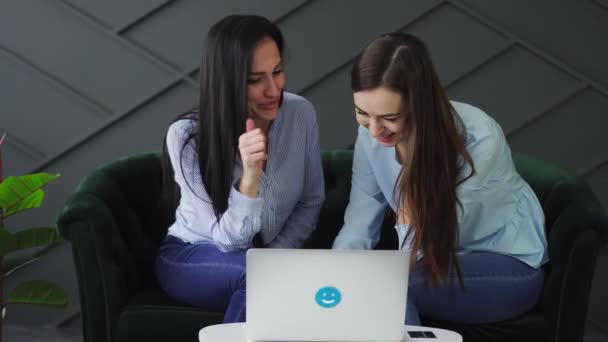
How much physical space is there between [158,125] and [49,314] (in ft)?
2.82

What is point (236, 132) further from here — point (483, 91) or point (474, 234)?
point (483, 91)

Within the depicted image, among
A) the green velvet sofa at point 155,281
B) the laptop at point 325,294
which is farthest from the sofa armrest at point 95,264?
the laptop at point 325,294

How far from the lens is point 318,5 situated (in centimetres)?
307

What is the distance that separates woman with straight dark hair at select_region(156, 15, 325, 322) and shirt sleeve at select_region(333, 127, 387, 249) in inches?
6.5

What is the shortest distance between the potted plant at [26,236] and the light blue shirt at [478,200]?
924 mm

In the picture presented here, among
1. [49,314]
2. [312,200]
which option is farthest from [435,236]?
[49,314]

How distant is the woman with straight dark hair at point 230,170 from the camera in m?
2.15

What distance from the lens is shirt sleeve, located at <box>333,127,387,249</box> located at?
227 centimetres

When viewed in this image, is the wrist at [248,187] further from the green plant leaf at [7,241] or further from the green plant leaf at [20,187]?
the green plant leaf at [7,241]

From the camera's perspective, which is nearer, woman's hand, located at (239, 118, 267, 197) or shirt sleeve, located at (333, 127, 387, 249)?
woman's hand, located at (239, 118, 267, 197)

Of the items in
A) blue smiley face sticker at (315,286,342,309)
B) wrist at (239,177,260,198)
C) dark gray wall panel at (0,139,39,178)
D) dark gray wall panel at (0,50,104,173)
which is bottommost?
blue smiley face sticker at (315,286,342,309)

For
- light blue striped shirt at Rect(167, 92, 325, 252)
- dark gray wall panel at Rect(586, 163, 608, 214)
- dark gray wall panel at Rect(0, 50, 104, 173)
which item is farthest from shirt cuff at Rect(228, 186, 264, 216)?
dark gray wall panel at Rect(586, 163, 608, 214)

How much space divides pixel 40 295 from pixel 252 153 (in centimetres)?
108

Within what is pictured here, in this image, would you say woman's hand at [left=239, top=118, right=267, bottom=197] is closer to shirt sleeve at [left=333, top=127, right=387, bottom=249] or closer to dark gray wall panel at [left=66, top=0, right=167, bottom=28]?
shirt sleeve at [left=333, top=127, right=387, bottom=249]
